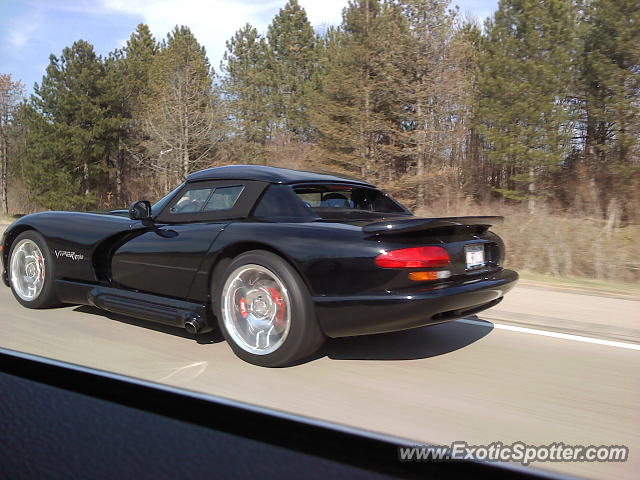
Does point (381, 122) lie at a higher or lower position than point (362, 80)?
lower

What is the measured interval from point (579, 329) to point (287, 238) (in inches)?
116

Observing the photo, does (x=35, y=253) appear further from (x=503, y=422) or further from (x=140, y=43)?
(x=140, y=43)

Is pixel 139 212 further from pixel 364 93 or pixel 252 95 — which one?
pixel 252 95

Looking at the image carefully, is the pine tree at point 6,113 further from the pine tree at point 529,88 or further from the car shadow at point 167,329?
the car shadow at point 167,329

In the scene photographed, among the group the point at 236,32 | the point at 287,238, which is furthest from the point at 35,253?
the point at 236,32

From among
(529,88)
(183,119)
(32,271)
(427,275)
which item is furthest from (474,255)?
(183,119)

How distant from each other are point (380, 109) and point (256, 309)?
20.4 m

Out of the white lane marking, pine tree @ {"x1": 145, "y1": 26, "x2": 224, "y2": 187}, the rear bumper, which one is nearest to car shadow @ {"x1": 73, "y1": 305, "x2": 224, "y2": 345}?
the rear bumper

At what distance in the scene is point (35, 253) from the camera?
16.5 ft

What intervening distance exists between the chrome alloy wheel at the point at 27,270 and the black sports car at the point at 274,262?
57 millimetres

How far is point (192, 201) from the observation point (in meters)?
4.24

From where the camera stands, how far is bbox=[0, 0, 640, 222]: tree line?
60.3ft

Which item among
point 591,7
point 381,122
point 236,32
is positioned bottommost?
point 381,122

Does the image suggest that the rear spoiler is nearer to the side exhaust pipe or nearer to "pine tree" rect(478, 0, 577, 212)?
the side exhaust pipe
